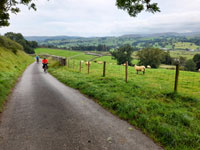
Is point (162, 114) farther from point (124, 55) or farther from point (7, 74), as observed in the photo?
point (124, 55)

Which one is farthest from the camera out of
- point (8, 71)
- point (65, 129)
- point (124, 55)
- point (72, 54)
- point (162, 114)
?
point (72, 54)

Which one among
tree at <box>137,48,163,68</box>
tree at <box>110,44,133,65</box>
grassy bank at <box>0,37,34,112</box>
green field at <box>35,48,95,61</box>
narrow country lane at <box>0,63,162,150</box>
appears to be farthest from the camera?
green field at <box>35,48,95,61</box>

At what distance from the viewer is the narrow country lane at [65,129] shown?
4079 millimetres

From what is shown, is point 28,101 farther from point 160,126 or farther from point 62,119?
point 160,126

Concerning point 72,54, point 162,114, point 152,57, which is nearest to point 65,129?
point 162,114

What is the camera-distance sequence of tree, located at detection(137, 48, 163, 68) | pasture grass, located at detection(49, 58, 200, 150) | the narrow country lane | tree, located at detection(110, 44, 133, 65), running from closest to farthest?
the narrow country lane
pasture grass, located at detection(49, 58, 200, 150)
tree, located at detection(137, 48, 163, 68)
tree, located at detection(110, 44, 133, 65)

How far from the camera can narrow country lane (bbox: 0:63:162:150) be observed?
408 centimetres

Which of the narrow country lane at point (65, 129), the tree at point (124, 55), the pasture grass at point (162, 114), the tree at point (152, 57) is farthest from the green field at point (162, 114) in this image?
the tree at point (124, 55)

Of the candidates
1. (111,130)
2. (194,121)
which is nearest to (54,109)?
(111,130)

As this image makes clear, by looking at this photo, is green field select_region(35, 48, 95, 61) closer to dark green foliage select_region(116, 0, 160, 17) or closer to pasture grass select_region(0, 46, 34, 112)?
pasture grass select_region(0, 46, 34, 112)

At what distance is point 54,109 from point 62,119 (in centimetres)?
128

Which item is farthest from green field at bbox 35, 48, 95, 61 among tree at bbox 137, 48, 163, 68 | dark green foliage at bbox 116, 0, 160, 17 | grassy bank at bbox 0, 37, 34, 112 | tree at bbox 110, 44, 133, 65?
dark green foliage at bbox 116, 0, 160, 17

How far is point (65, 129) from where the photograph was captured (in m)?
4.94

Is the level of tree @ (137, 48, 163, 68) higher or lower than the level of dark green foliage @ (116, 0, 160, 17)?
lower
